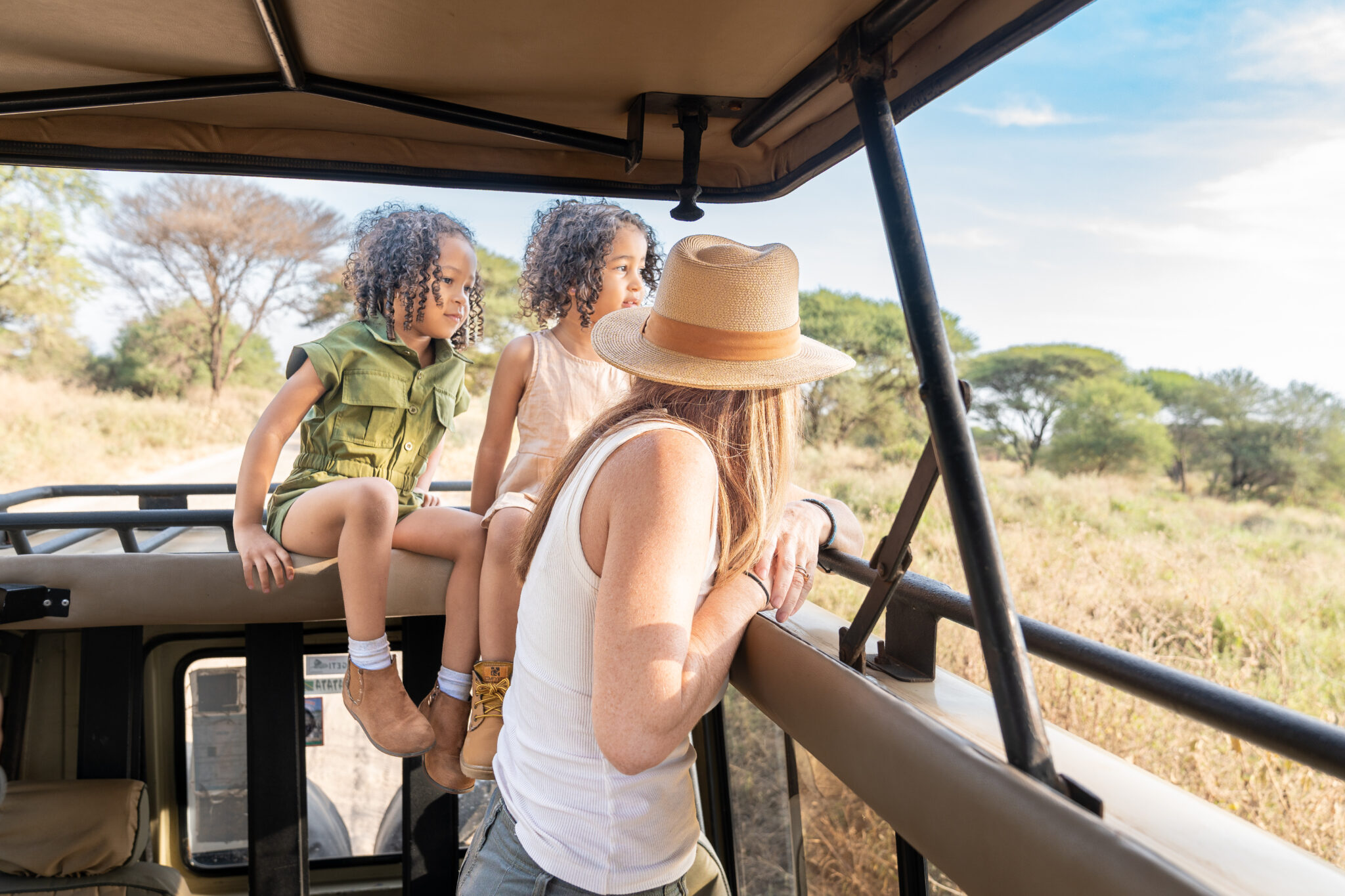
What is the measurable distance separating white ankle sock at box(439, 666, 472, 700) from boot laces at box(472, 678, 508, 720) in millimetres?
153

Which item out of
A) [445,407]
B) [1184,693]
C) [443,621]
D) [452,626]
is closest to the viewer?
[1184,693]

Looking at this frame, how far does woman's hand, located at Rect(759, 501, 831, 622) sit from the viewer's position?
A: 1.29 meters

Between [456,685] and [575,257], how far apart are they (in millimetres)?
1280

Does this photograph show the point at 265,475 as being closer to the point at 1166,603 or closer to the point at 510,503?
the point at 510,503

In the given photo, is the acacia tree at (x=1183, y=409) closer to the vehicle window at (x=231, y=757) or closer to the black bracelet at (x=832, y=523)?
the vehicle window at (x=231, y=757)

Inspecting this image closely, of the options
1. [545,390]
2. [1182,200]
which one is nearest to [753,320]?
[545,390]

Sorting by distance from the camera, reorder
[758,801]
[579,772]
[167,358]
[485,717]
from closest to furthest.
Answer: [579,772] → [485,717] → [758,801] → [167,358]

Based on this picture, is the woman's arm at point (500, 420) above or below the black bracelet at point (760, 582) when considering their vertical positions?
above

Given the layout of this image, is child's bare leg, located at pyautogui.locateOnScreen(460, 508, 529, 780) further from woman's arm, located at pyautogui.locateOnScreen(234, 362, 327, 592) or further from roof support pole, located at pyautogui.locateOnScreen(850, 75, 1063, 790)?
roof support pole, located at pyautogui.locateOnScreen(850, 75, 1063, 790)

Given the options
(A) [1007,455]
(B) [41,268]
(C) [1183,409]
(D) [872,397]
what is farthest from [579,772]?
(B) [41,268]

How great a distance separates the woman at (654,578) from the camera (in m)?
1.03

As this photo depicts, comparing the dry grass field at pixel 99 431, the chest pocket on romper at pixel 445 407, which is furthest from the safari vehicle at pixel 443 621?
the dry grass field at pixel 99 431

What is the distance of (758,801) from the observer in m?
2.14

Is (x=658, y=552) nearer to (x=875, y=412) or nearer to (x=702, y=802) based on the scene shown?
(x=702, y=802)
